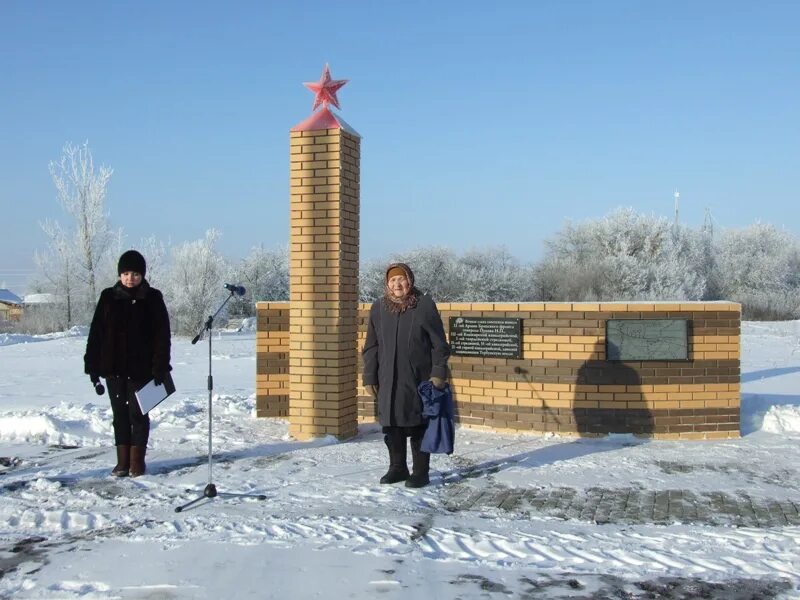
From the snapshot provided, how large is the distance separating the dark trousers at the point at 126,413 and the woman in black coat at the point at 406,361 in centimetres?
190

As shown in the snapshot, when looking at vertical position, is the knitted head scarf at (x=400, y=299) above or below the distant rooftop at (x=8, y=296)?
below

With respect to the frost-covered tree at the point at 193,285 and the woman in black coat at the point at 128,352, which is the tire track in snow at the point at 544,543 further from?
the frost-covered tree at the point at 193,285

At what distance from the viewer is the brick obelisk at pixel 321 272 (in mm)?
7207

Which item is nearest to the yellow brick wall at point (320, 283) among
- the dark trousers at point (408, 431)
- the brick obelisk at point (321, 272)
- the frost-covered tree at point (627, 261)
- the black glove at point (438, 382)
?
the brick obelisk at point (321, 272)

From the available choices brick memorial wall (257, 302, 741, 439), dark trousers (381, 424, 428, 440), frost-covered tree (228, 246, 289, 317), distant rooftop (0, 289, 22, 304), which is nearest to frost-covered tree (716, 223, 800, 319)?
frost-covered tree (228, 246, 289, 317)

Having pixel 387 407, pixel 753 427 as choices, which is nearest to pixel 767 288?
pixel 753 427

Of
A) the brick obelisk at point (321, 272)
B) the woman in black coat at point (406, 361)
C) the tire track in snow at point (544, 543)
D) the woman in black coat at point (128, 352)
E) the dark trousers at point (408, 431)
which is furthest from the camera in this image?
the brick obelisk at point (321, 272)

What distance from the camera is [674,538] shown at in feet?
14.2

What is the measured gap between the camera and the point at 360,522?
4.62 meters

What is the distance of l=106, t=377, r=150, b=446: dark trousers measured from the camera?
19.1 ft

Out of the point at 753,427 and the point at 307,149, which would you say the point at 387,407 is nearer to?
the point at 307,149

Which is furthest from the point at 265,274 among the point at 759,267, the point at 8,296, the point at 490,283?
the point at 8,296

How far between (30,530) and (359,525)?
2.03 m

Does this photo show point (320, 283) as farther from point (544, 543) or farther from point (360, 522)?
point (544, 543)
